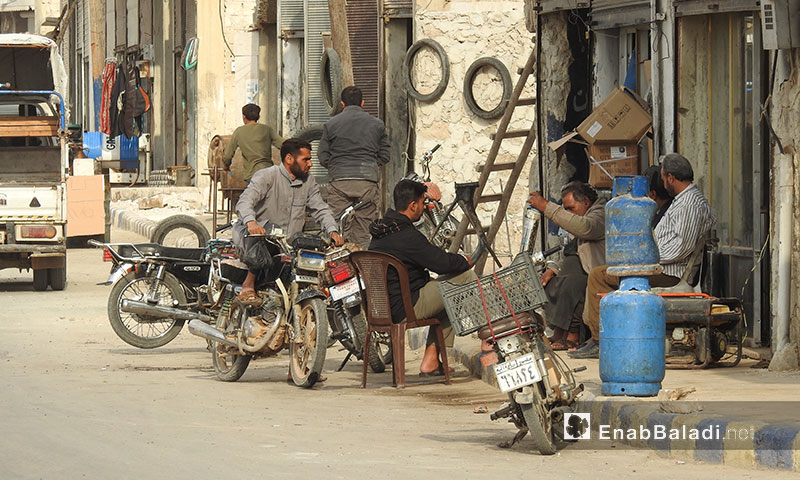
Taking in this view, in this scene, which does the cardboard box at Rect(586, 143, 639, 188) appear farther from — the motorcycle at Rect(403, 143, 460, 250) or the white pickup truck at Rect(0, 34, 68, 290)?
the white pickup truck at Rect(0, 34, 68, 290)

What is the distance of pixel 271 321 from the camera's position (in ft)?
34.9

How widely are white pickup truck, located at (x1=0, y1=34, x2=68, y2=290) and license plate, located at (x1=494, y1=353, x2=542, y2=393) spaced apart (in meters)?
10.8

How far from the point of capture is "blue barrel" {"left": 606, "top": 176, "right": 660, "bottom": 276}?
323 inches

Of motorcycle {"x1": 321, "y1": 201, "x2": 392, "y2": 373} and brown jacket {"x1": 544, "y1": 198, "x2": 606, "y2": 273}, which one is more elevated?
brown jacket {"x1": 544, "y1": 198, "x2": 606, "y2": 273}

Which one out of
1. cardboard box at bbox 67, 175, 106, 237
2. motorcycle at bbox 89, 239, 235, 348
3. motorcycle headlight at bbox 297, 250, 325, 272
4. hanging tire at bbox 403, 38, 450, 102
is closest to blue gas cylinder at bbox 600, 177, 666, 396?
motorcycle headlight at bbox 297, 250, 325, 272

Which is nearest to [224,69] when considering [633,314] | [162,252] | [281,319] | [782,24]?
[162,252]

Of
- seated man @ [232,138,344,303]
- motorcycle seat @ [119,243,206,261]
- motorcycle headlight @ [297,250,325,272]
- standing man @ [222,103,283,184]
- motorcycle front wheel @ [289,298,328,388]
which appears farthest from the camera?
standing man @ [222,103,283,184]

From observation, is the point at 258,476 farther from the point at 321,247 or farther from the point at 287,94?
the point at 287,94

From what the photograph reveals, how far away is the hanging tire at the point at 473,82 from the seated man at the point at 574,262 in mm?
6673

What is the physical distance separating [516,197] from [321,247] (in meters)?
7.13

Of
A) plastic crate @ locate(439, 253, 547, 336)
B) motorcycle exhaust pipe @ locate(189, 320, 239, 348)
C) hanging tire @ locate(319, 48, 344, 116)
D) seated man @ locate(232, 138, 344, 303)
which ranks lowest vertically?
motorcycle exhaust pipe @ locate(189, 320, 239, 348)

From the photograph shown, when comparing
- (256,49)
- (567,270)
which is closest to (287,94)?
(256,49)

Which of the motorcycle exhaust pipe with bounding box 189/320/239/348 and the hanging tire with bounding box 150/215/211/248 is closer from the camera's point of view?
the motorcycle exhaust pipe with bounding box 189/320/239/348

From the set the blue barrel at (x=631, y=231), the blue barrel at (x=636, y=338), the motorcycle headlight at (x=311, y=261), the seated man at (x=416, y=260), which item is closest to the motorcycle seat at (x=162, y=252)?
the motorcycle headlight at (x=311, y=261)
